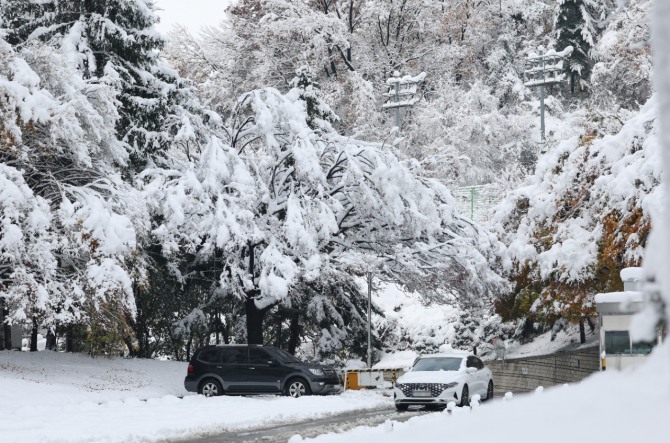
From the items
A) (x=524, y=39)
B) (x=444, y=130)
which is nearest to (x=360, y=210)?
(x=444, y=130)

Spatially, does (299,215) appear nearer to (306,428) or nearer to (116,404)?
(116,404)

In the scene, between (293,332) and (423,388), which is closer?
(423,388)

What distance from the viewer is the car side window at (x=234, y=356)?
2767 cm

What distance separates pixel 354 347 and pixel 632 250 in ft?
41.1

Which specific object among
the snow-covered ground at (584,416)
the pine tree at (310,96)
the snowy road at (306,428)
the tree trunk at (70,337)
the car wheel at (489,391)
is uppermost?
the pine tree at (310,96)

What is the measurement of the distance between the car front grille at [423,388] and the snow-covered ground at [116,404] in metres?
1.62

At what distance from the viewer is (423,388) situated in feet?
79.7

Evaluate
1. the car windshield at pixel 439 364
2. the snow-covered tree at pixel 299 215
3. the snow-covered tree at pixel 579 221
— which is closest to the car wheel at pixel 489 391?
the car windshield at pixel 439 364

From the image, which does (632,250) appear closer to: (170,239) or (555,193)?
(555,193)

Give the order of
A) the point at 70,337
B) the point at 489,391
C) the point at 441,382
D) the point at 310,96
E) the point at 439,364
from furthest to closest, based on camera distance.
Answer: the point at 310,96, the point at 70,337, the point at 489,391, the point at 439,364, the point at 441,382

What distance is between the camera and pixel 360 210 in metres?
31.3

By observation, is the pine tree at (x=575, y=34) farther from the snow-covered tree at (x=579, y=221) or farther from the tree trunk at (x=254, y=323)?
the tree trunk at (x=254, y=323)

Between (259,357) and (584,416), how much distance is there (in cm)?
2618

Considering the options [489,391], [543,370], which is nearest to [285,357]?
Result: [489,391]
